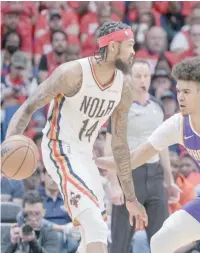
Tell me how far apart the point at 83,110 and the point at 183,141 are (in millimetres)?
827

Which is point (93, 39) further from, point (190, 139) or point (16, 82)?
point (190, 139)

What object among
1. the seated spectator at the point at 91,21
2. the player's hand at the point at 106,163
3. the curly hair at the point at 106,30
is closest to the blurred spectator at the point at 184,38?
the seated spectator at the point at 91,21

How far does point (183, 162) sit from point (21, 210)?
93.4 inches

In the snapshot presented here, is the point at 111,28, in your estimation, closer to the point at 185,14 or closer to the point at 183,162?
the point at 183,162

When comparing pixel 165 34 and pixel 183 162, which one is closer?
pixel 183 162

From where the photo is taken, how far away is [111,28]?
6500mm

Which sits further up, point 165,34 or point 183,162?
point 165,34

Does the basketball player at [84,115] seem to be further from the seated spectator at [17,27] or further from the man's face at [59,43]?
the seated spectator at [17,27]

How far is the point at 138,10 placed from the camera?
1276 centimetres

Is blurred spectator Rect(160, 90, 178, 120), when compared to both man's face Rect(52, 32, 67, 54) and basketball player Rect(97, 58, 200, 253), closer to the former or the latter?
man's face Rect(52, 32, 67, 54)

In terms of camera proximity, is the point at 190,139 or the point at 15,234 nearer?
the point at 190,139

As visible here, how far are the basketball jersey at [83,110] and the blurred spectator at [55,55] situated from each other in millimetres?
5449

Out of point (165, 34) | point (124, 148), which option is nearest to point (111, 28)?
point (124, 148)

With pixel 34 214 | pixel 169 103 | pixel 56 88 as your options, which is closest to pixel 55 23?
pixel 169 103
